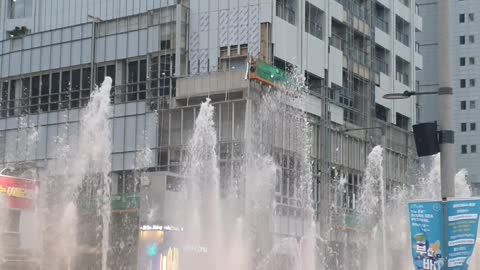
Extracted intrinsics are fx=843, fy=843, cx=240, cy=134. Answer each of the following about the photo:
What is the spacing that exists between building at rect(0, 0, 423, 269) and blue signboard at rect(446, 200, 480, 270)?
26.5m

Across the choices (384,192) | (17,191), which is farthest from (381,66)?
(17,191)

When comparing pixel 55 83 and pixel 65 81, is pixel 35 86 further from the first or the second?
pixel 65 81

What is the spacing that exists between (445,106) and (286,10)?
33.5m

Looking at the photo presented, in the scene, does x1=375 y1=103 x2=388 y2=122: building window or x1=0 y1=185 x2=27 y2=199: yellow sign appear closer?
x1=0 y1=185 x2=27 y2=199: yellow sign

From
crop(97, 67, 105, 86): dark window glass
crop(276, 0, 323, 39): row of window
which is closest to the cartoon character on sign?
crop(276, 0, 323, 39): row of window

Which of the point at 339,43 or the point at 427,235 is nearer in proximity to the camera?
the point at 427,235

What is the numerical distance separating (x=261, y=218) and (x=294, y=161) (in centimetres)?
441

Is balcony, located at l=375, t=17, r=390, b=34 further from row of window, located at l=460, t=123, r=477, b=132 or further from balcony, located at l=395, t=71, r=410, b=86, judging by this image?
row of window, located at l=460, t=123, r=477, b=132

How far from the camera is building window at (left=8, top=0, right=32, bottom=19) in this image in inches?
2045

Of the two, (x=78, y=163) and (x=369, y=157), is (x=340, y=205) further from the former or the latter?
(x=78, y=163)

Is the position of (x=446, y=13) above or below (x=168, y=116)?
below

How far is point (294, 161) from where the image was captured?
144 feet

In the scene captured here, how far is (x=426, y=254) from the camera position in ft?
37.8

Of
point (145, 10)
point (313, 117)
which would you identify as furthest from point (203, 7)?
point (313, 117)
